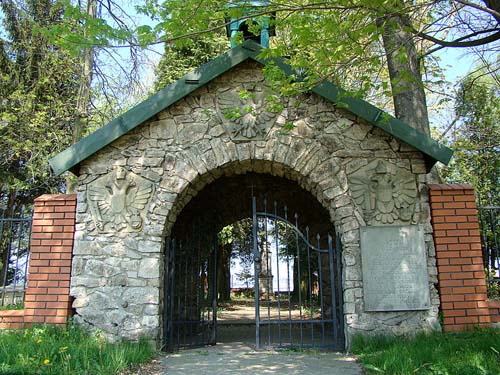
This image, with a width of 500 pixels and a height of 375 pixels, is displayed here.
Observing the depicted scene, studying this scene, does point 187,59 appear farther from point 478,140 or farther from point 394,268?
point 394,268

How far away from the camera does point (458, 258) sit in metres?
6.31

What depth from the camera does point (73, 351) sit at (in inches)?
201

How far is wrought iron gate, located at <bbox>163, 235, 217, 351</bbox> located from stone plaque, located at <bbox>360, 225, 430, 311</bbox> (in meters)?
2.44

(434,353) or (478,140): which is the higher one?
(478,140)

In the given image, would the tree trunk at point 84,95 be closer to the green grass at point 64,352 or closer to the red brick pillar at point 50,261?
the red brick pillar at point 50,261

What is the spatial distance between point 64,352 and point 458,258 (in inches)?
200

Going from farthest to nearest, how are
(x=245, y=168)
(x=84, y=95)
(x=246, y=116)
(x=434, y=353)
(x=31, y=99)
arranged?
(x=31, y=99), (x=84, y=95), (x=245, y=168), (x=246, y=116), (x=434, y=353)

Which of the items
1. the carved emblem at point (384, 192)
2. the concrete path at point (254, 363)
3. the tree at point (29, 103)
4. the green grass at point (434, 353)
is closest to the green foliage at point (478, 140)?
the carved emblem at point (384, 192)

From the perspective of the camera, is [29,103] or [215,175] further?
[29,103]

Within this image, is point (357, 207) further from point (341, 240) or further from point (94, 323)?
point (94, 323)

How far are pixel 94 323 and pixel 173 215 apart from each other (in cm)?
184

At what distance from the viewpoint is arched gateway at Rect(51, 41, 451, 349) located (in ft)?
20.6

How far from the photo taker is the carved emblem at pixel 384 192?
649cm

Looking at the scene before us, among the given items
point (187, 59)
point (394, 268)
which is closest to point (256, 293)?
point (394, 268)
